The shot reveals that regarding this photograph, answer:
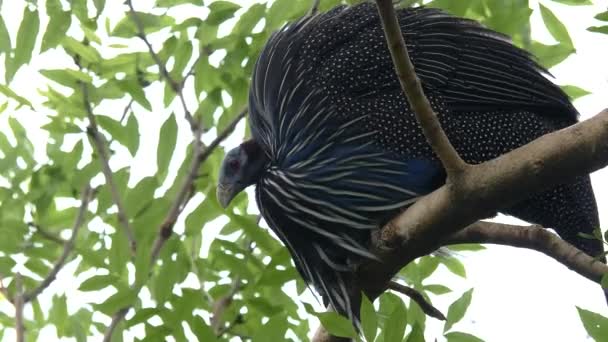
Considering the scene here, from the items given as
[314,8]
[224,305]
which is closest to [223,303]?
[224,305]

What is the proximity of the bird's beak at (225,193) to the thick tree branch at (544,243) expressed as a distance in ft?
2.24

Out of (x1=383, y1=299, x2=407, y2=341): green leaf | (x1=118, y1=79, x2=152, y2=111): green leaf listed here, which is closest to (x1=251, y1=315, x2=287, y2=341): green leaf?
(x1=383, y1=299, x2=407, y2=341): green leaf

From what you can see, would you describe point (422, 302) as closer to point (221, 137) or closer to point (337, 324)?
point (337, 324)

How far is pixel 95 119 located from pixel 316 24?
694 mm

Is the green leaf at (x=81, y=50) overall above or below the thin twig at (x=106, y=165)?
above

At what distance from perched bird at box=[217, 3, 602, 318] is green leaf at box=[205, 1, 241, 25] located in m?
0.17

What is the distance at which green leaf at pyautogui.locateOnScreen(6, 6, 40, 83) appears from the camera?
2.82 meters

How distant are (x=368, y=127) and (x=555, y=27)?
792mm

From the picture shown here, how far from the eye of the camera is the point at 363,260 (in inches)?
100

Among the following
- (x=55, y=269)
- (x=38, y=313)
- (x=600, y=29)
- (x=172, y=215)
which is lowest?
(x=38, y=313)

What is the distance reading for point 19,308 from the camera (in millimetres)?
2732

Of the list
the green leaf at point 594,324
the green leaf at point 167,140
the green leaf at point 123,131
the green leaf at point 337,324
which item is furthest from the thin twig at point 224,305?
the green leaf at point 594,324

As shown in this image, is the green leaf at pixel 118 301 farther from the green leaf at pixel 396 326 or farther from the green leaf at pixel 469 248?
the green leaf at pixel 469 248

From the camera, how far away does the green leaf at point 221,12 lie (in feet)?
9.96
